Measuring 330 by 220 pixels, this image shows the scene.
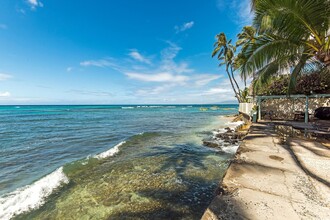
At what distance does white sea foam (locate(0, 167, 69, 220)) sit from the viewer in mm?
3986

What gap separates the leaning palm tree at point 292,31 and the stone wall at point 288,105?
8382 millimetres

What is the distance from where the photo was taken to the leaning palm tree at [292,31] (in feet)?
14.8

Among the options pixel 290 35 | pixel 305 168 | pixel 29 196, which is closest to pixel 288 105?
pixel 290 35

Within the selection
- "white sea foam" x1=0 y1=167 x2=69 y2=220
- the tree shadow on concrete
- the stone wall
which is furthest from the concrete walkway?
the stone wall

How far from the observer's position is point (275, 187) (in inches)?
110

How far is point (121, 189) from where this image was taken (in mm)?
4707

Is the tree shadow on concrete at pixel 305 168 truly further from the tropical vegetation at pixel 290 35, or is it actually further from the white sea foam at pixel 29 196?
the white sea foam at pixel 29 196

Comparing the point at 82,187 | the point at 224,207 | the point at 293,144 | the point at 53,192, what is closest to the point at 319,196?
the point at 224,207

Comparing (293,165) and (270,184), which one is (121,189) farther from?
(293,165)

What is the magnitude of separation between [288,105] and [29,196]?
56.0 feet

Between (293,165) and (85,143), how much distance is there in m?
10.2

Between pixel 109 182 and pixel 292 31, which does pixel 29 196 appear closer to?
pixel 109 182

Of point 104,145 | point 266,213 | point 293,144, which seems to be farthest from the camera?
point 104,145

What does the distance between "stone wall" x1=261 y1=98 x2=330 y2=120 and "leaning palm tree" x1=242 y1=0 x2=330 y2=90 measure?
8382 millimetres
